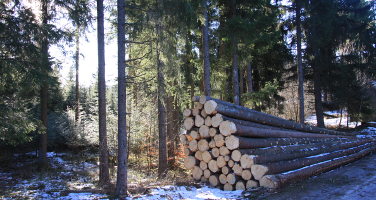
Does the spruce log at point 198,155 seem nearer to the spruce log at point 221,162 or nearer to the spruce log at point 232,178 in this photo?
the spruce log at point 221,162

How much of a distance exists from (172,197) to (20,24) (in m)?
7.84

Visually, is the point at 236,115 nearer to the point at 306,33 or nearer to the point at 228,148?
the point at 228,148

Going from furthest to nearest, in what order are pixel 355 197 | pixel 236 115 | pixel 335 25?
pixel 335 25, pixel 236 115, pixel 355 197

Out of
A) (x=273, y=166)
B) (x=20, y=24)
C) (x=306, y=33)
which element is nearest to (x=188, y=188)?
(x=273, y=166)

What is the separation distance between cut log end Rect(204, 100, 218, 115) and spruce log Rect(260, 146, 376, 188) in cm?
245

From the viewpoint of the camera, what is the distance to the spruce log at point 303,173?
6156 mm

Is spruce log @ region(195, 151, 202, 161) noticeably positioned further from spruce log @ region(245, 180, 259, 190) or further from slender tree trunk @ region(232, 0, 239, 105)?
slender tree trunk @ region(232, 0, 239, 105)

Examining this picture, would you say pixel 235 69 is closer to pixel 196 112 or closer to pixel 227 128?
pixel 196 112

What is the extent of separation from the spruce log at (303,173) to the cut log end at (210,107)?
245cm

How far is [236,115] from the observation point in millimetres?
7742

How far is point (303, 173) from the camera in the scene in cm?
732

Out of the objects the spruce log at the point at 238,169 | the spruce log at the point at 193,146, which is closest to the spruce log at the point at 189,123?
the spruce log at the point at 193,146

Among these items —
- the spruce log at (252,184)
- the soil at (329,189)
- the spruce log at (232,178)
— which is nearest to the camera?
the soil at (329,189)

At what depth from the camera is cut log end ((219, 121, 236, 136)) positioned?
6806mm
